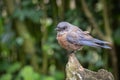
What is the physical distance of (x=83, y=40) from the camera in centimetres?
165

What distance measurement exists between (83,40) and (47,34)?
5.59ft

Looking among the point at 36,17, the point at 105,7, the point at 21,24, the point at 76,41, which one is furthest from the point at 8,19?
the point at 76,41

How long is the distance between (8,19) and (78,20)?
2.05 ft

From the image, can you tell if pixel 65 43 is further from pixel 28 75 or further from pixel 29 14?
pixel 29 14

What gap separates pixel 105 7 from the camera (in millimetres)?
3391

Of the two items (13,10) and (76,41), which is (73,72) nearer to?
(76,41)

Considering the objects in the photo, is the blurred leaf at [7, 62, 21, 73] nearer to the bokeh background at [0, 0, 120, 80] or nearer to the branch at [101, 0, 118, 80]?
the bokeh background at [0, 0, 120, 80]

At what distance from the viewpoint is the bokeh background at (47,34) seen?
3.27 metres

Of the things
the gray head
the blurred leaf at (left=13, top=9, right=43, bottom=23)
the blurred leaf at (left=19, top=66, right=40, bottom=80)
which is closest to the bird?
the gray head

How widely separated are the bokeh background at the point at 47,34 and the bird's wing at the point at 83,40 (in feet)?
4.89

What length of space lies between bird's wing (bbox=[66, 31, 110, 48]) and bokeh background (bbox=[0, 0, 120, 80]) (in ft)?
4.89

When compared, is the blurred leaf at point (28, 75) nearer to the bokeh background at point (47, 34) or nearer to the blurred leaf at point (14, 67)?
the bokeh background at point (47, 34)

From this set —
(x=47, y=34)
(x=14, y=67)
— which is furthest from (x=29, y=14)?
(x=14, y=67)

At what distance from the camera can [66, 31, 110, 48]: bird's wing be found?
1626 millimetres
